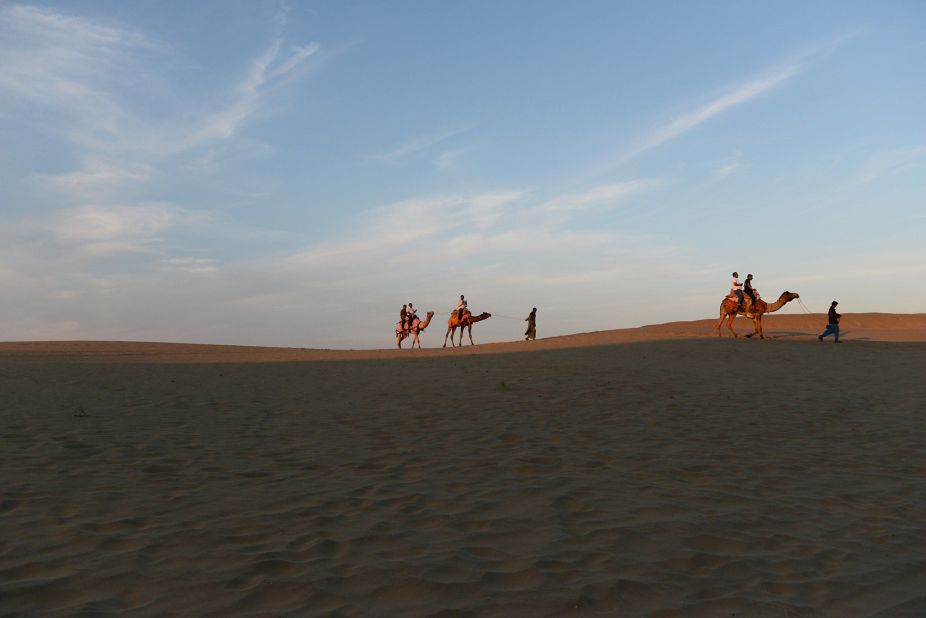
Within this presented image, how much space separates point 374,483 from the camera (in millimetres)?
8258

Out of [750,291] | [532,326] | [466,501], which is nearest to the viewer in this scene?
[466,501]

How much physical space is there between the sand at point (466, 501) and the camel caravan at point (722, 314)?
12.9 meters

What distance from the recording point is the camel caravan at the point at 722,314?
94.8 feet

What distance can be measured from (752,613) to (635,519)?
2.05m

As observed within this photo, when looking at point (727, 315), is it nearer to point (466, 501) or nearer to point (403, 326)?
point (403, 326)

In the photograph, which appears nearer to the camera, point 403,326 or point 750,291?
point 750,291

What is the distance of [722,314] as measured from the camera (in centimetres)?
3042

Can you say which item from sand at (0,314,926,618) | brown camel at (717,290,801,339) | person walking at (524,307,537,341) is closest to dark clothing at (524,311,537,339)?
person walking at (524,307,537,341)

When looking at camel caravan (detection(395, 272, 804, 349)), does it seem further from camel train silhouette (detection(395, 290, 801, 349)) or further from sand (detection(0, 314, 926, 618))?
sand (detection(0, 314, 926, 618))

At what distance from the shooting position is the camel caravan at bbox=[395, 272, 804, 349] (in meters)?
28.9

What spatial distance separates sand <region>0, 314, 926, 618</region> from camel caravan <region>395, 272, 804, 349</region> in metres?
12.9

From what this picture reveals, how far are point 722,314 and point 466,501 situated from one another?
25548mm

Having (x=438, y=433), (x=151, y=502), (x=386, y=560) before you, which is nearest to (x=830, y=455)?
(x=438, y=433)

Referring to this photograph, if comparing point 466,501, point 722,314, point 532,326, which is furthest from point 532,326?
point 466,501
